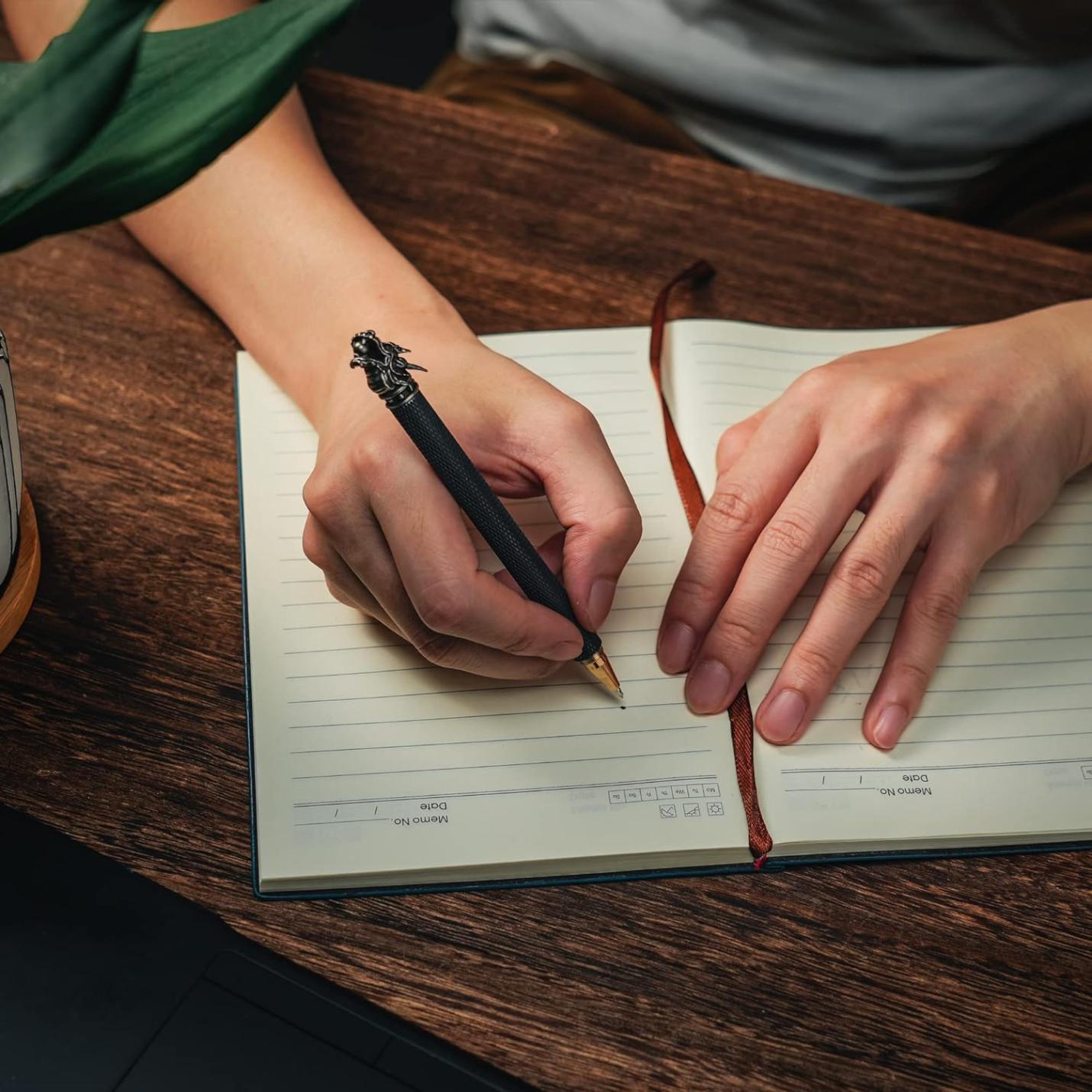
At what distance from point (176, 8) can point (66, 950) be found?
604 mm

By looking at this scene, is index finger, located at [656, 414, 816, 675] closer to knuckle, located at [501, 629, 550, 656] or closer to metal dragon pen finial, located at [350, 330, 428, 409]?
knuckle, located at [501, 629, 550, 656]

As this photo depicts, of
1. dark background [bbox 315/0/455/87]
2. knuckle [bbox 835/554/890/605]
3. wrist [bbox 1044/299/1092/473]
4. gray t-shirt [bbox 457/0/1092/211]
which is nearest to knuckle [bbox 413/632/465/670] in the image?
knuckle [bbox 835/554/890/605]

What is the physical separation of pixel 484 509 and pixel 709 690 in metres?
0.15

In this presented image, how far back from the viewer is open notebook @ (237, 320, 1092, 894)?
1.64 feet

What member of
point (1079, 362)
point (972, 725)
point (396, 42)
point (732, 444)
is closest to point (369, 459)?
point (732, 444)

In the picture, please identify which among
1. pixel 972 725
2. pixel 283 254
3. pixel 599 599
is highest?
pixel 283 254

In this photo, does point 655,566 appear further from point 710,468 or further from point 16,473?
point 16,473

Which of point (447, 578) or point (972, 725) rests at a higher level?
point (447, 578)

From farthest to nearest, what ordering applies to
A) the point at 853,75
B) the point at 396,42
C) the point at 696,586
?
1. the point at 396,42
2. the point at 853,75
3. the point at 696,586

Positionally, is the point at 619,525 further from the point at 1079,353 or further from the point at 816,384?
the point at 1079,353

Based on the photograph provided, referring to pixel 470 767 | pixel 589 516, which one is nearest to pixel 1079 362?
pixel 589 516

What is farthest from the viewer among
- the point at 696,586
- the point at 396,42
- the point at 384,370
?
the point at 396,42

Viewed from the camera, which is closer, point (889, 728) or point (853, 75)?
point (889, 728)

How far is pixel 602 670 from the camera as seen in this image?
53cm
